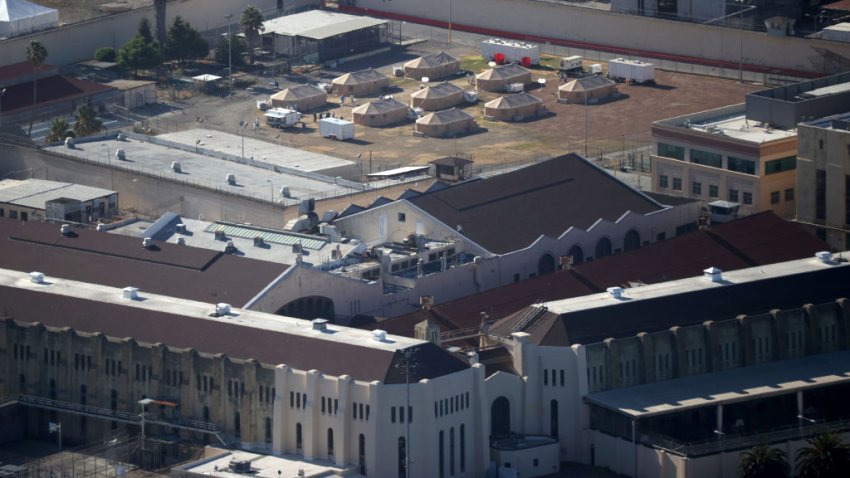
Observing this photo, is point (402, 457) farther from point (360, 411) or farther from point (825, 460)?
point (825, 460)

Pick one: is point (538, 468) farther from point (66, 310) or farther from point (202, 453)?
point (66, 310)

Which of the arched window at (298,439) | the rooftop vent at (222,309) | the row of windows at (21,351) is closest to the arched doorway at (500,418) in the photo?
the arched window at (298,439)

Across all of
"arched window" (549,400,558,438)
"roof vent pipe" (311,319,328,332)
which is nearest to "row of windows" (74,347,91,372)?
"roof vent pipe" (311,319,328,332)

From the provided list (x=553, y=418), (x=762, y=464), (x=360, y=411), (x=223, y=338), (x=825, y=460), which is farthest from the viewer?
(x=553, y=418)

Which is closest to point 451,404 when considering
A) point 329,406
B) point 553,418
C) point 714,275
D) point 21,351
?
point 329,406

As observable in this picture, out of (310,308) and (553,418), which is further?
(310,308)

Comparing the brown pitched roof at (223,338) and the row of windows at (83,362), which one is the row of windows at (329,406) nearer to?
the brown pitched roof at (223,338)

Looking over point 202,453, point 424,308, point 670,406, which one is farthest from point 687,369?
point 202,453
